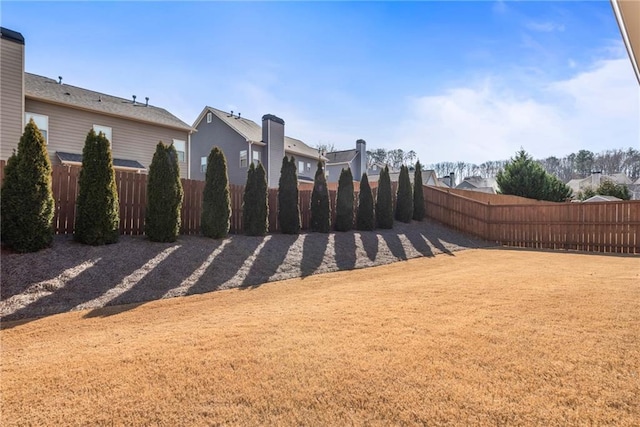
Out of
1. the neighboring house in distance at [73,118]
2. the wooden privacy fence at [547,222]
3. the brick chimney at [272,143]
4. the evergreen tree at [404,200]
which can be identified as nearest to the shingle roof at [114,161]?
the neighboring house in distance at [73,118]

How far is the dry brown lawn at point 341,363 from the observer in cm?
187

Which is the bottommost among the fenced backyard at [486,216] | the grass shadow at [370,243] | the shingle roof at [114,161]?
the grass shadow at [370,243]

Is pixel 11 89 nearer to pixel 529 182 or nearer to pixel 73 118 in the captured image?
pixel 73 118

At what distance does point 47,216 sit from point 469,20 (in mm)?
8426

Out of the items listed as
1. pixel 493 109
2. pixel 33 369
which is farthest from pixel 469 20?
pixel 33 369

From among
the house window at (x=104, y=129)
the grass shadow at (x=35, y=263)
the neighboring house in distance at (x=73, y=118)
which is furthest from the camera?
the house window at (x=104, y=129)

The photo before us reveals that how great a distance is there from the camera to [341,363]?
7.98 feet

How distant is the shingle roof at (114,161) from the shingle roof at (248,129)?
761 centimetres

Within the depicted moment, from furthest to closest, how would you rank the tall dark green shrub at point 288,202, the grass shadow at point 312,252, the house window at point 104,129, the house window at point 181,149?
the house window at point 181,149 → the house window at point 104,129 → the tall dark green shrub at point 288,202 → the grass shadow at point 312,252

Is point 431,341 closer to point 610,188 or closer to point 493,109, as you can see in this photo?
point 493,109

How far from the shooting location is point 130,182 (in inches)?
305

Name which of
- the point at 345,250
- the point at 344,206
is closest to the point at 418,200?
the point at 344,206

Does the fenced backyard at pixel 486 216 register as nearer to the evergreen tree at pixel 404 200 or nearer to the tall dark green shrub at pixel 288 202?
the tall dark green shrub at pixel 288 202

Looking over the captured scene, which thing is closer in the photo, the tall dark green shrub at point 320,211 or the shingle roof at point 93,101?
the tall dark green shrub at point 320,211
